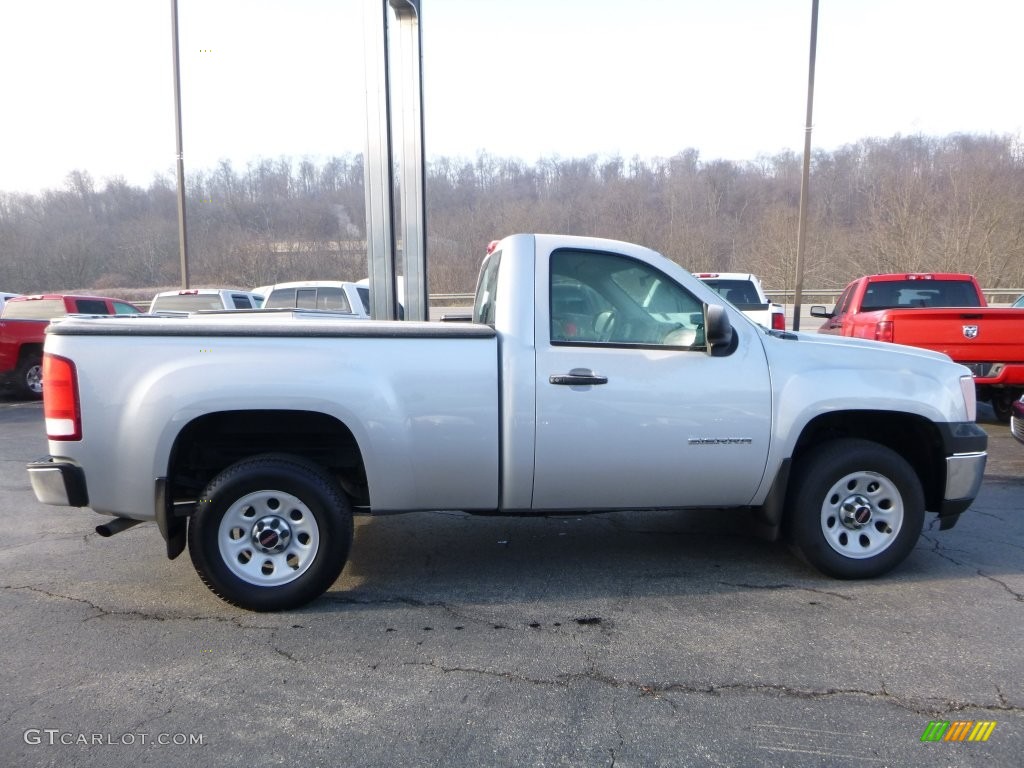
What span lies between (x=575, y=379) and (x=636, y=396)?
0.36 m

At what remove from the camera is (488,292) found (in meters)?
4.96

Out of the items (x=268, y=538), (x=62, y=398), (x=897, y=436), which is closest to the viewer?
(x=62, y=398)

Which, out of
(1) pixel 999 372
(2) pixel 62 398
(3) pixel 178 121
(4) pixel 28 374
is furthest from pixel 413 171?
(3) pixel 178 121

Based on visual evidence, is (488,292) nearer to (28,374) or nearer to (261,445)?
(261,445)

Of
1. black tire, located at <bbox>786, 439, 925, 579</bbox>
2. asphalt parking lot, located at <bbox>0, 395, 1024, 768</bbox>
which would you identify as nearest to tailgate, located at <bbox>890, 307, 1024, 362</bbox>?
asphalt parking lot, located at <bbox>0, 395, 1024, 768</bbox>

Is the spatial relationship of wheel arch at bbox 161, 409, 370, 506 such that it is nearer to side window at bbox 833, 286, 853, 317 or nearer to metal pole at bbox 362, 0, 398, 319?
metal pole at bbox 362, 0, 398, 319

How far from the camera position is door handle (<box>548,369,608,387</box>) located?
411 cm

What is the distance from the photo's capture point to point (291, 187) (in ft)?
→ 134

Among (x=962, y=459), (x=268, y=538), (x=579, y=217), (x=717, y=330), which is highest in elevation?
(x=579, y=217)

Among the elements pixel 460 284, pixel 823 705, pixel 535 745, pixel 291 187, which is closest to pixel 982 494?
pixel 823 705

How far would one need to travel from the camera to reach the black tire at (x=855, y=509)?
4383 millimetres

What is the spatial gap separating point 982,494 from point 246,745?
6.31m

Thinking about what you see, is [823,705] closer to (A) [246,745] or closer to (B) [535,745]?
(B) [535,745]

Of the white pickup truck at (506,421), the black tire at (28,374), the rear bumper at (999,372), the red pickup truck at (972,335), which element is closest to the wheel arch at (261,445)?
the white pickup truck at (506,421)
